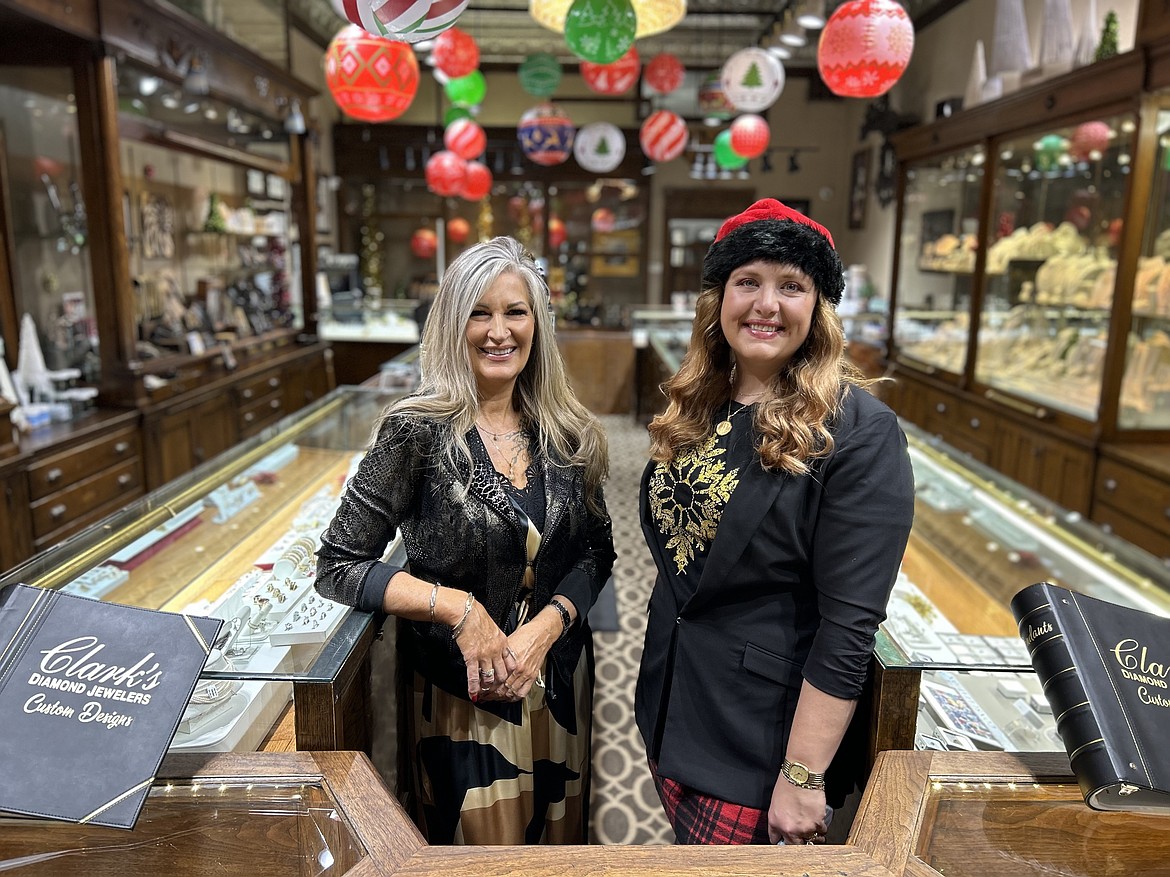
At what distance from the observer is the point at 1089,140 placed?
4.02m

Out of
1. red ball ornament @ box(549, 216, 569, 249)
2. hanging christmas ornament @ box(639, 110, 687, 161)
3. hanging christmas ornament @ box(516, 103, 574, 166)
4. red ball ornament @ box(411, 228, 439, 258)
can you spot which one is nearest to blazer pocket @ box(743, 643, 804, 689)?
hanging christmas ornament @ box(516, 103, 574, 166)

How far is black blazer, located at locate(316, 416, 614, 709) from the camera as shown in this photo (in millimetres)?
1405

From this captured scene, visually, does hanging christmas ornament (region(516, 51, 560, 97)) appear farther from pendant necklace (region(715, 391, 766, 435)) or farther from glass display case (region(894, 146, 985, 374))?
pendant necklace (region(715, 391, 766, 435))

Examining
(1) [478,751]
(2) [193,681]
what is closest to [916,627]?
(1) [478,751]

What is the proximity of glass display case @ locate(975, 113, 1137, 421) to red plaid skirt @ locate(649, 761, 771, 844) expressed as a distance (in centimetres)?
333

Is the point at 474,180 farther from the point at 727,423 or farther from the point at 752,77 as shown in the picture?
the point at 727,423

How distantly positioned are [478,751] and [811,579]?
26.9 inches

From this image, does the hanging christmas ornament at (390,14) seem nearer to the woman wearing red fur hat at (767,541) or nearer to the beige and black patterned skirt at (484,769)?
the woman wearing red fur hat at (767,541)

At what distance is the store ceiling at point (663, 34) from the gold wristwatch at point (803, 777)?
8.31 m

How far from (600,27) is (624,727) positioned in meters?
2.71

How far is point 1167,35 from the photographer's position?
3.21m

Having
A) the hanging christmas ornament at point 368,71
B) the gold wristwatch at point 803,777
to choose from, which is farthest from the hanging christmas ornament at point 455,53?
the gold wristwatch at point 803,777

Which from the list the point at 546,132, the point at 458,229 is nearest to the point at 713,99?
the point at 546,132

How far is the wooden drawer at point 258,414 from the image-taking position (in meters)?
5.60
